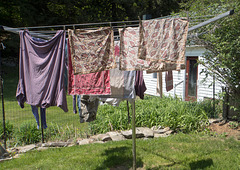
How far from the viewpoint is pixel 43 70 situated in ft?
13.9

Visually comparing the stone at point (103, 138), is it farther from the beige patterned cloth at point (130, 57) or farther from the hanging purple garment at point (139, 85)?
the beige patterned cloth at point (130, 57)

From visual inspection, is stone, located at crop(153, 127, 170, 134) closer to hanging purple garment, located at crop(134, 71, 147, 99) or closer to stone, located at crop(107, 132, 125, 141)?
stone, located at crop(107, 132, 125, 141)

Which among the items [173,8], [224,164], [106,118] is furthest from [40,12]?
[224,164]

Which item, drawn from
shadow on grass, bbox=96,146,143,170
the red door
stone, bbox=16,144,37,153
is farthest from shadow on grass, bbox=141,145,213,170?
the red door

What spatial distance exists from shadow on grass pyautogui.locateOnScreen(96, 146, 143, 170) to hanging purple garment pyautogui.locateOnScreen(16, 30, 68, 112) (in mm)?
1320

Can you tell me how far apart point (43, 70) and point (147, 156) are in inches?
103

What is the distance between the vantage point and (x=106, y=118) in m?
6.80

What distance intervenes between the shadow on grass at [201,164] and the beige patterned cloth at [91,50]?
233cm

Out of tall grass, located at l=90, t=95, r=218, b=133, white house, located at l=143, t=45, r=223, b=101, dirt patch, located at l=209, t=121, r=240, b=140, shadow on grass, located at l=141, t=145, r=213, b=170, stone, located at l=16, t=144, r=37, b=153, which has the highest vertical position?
white house, located at l=143, t=45, r=223, b=101

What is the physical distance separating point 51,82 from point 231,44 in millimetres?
4547

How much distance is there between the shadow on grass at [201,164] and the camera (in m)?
4.27

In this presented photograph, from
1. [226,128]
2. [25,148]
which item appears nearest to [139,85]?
[25,148]

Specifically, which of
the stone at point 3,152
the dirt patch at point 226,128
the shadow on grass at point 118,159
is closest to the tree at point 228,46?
the dirt patch at point 226,128

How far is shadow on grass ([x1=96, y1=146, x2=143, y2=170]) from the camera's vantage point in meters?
4.39
